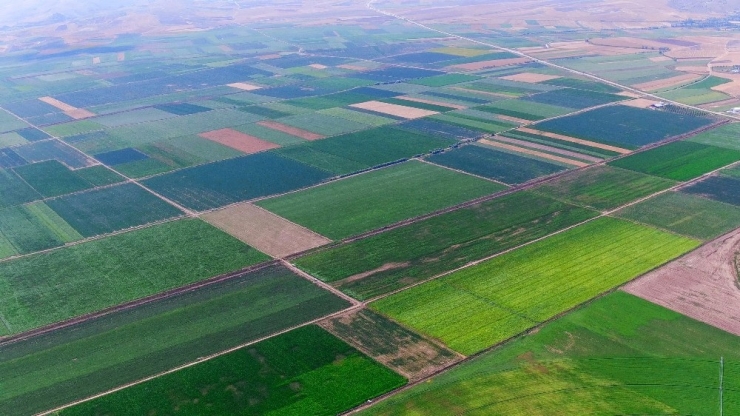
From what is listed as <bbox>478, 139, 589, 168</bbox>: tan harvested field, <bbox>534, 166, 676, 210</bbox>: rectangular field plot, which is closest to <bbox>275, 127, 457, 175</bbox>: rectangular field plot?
<bbox>478, 139, 589, 168</bbox>: tan harvested field

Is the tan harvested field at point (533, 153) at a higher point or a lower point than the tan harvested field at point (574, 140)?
lower

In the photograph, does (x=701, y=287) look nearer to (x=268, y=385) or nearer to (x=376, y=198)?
(x=376, y=198)

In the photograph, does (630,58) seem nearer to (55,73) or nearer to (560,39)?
(560,39)

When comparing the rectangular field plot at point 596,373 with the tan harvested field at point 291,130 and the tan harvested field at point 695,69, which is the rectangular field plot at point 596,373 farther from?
the tan harvested field at point 695,69

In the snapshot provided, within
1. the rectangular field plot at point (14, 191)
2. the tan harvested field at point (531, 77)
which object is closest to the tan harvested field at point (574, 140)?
the tan harvested field at point (531, 77)

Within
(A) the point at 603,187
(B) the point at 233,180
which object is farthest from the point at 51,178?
(A) the point at 603,187
